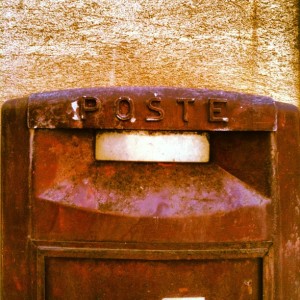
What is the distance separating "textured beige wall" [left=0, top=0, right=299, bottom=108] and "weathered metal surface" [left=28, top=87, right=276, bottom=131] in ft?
1.45

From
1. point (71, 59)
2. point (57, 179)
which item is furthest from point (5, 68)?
point (57, 179)

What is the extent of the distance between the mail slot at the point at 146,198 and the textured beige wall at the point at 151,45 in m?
0.43

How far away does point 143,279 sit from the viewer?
961mm

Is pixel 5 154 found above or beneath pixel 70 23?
beneath

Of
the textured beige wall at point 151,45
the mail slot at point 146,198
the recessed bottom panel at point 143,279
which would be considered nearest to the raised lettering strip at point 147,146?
the mail slot at point 146,198

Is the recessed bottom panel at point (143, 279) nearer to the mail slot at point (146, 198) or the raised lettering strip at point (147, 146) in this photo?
the mail slot at point (146, 198)

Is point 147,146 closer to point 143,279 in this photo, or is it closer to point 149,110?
point 149,110

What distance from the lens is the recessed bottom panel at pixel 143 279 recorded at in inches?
37.9

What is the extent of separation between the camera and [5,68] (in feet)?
4.67

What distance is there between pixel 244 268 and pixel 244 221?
0.43 feet

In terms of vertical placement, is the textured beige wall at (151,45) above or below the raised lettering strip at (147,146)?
above

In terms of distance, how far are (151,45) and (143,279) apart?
877 mm

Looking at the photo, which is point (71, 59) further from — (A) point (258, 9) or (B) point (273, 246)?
(B) point (273, 246)

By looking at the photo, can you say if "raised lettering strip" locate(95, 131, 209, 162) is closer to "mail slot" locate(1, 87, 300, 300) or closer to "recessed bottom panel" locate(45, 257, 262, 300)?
"mail slot" locate(1, 87, 300, 300)
